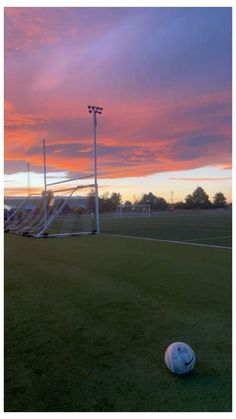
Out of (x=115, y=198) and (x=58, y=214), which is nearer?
(x=58, y=214)

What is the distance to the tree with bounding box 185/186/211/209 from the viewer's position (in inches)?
3565

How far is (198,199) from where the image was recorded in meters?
96.1

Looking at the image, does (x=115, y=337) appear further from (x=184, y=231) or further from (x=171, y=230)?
(x=171, y=230)

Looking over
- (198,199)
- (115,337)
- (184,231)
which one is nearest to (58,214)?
(184,231)

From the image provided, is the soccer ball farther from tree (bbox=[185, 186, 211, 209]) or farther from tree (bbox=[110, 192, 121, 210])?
tree (bbox=[185, 186, 211, 209])

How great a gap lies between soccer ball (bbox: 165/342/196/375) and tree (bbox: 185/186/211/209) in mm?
88135

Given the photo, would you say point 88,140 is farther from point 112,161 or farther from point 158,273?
point 158,273

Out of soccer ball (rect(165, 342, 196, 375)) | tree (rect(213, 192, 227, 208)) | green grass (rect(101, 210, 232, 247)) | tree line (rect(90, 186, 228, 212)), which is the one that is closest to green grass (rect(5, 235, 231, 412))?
soccer ball (rect(165, 342, 196, 375))

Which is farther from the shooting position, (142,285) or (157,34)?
(157,34)

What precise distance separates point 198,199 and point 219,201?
602cm

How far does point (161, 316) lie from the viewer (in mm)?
4098

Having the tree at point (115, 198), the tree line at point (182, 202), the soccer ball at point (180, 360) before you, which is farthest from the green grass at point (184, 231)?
the tree at point (115, 198)

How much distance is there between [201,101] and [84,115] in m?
7.95

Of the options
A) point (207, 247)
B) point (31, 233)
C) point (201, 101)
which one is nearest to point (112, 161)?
point (31, 233)
